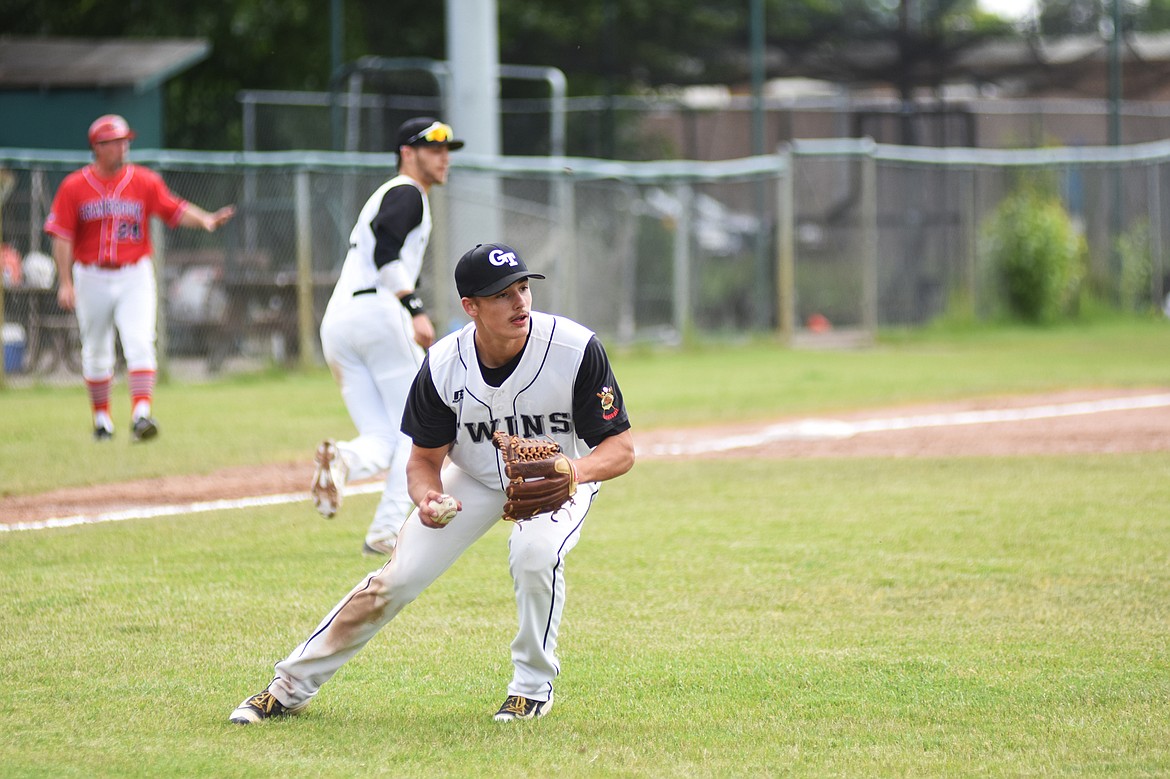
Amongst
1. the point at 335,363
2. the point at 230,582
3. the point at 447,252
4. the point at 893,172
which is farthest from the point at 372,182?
the point at 230,582

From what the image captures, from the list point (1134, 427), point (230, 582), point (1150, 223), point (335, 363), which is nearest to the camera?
point (230, 582)

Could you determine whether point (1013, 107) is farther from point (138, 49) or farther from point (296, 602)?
point (296, 602)

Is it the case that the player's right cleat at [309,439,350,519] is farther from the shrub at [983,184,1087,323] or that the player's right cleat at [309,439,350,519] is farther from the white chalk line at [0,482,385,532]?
the shrub at [983,184,1087,323]

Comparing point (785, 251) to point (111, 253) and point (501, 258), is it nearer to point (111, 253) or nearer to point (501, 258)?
point (111, 253)

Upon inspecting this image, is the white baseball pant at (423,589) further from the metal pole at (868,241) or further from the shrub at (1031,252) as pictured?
the shrub at (1031,252)

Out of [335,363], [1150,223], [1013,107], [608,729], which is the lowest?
[608,729]

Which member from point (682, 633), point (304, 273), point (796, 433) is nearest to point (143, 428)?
point (796, 433)

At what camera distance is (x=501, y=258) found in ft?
13.4

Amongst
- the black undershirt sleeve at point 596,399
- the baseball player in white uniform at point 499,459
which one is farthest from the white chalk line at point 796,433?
the black undershirt sleeve at point 596,399

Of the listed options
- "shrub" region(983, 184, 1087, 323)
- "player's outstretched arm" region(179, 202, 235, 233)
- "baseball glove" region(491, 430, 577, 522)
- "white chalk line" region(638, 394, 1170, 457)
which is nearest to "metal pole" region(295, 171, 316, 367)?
"player's outstretched arm" region(179, 202, 235, 233)

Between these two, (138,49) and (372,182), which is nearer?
(372,182)

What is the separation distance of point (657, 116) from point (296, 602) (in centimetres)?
2103

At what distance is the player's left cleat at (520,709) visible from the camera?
4242 mm

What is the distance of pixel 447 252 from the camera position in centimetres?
1548
